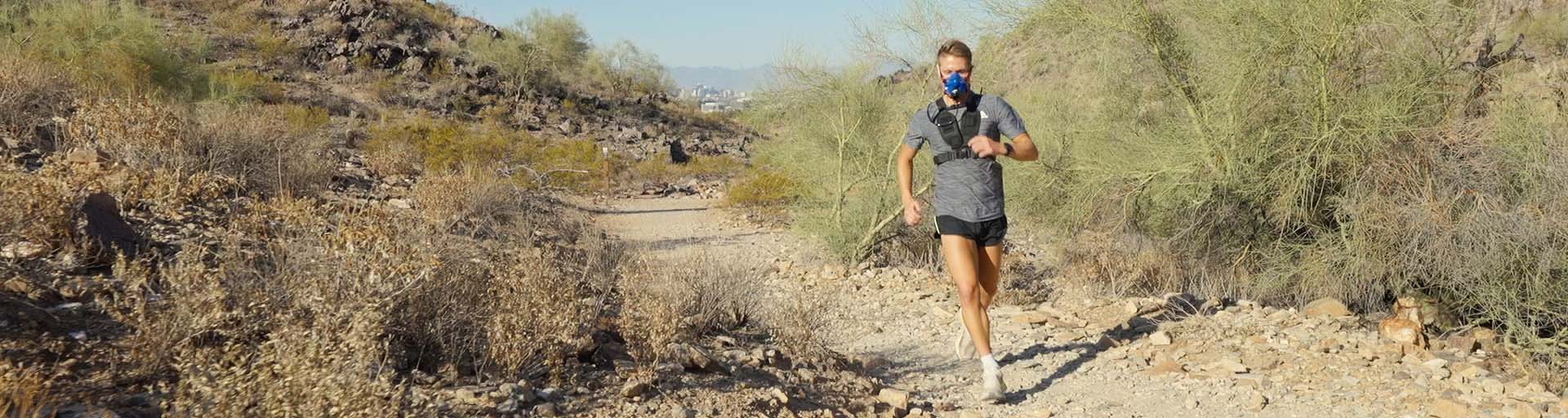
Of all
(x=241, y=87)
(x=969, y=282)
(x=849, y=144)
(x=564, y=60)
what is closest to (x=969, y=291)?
(x=969, y=282)

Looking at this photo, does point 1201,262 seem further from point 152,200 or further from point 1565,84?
point 152,200

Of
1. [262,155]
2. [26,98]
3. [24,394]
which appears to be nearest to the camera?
[24,394]

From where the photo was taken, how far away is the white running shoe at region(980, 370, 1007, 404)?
4195mm

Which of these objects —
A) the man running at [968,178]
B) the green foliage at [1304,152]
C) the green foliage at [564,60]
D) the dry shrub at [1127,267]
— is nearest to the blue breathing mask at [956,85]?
the man running at [968,178]

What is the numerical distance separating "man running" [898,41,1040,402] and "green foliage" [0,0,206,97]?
1496 cm

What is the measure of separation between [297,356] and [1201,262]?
240 inches

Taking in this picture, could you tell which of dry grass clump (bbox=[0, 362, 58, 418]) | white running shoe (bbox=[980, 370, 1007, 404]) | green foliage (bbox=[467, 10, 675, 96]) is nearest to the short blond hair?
white running shoe (bbox=[980, 370, 1007, 404])

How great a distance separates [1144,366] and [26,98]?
8.01 m

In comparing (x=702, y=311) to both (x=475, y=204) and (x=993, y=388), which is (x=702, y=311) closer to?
(x=993, y=388)

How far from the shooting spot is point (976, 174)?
4.23m

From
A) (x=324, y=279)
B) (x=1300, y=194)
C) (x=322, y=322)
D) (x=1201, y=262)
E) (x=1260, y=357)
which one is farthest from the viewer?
(x=1201, y=262)

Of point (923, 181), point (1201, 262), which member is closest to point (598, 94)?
point (923, 181)

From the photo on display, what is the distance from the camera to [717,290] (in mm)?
5055

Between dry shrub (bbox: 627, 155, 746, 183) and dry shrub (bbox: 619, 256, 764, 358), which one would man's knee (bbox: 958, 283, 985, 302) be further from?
dry shrub (bbox: 627, 155, 746, 183)
